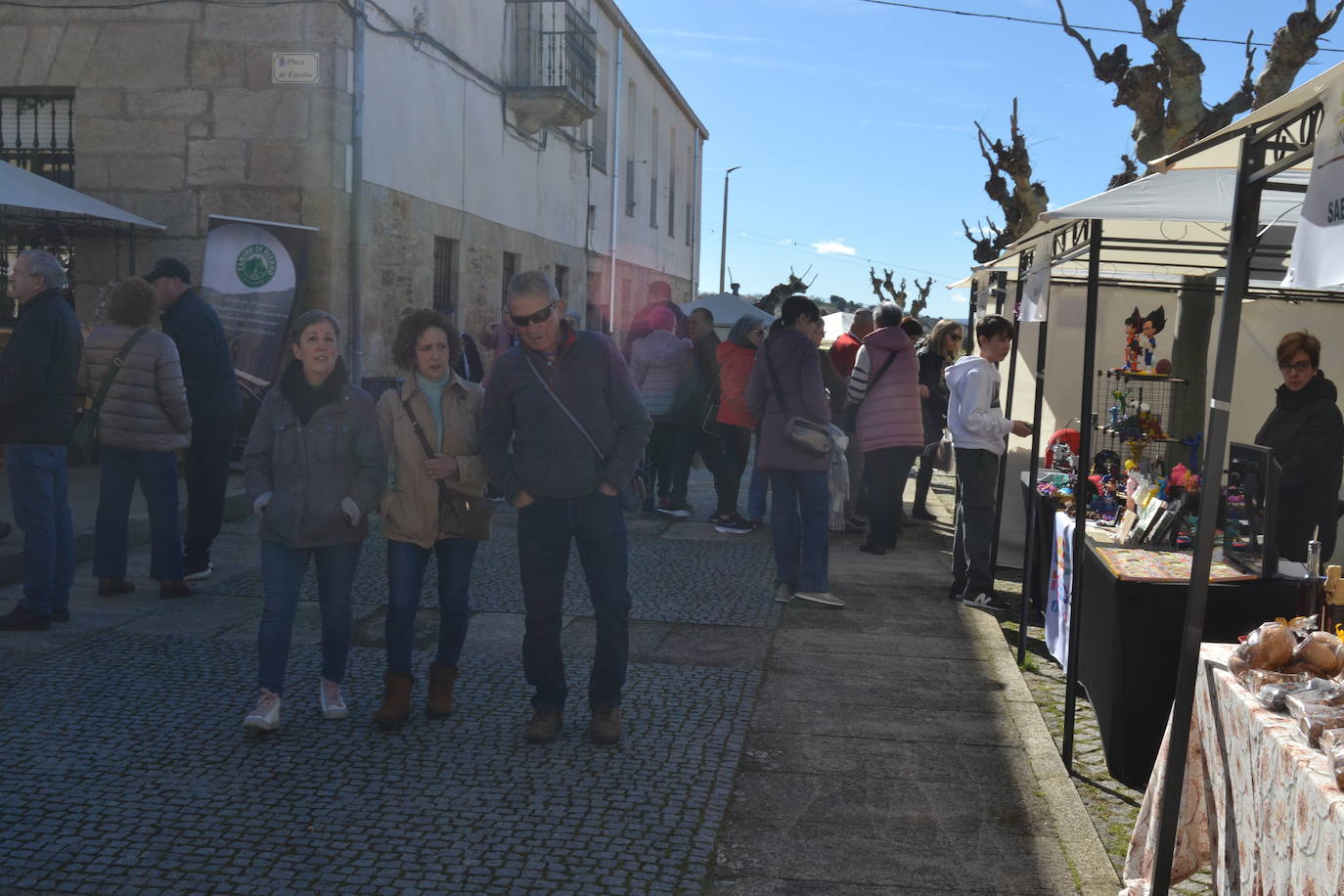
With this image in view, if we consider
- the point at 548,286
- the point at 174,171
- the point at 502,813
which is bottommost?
the point at 502,813

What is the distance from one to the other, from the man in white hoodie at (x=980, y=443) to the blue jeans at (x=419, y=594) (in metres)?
3.54

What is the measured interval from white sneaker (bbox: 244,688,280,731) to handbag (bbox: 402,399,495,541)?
91 cm

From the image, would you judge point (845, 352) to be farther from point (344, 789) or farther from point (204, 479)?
point (344, 789)

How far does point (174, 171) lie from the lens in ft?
40.2

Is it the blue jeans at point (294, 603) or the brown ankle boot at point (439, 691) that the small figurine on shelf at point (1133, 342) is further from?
the blue jeans at point (294, 603)

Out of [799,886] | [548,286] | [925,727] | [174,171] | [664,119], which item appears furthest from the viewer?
[664,119]

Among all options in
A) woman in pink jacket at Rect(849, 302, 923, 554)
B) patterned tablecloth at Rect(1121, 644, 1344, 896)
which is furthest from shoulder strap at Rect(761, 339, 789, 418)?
patterned tablecloth at Rect(1121, 644, 1344, 896)

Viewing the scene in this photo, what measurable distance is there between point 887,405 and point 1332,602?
16.7 feet

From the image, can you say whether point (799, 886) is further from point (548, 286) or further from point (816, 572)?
point (816, 572)

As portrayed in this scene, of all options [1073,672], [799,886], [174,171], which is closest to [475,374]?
[174,171]

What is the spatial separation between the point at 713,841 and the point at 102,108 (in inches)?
435

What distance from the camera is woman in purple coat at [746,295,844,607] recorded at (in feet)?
24.1

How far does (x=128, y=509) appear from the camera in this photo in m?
7.01

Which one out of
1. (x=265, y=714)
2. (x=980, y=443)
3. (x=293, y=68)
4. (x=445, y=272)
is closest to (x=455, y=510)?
(x=265, y=714)
